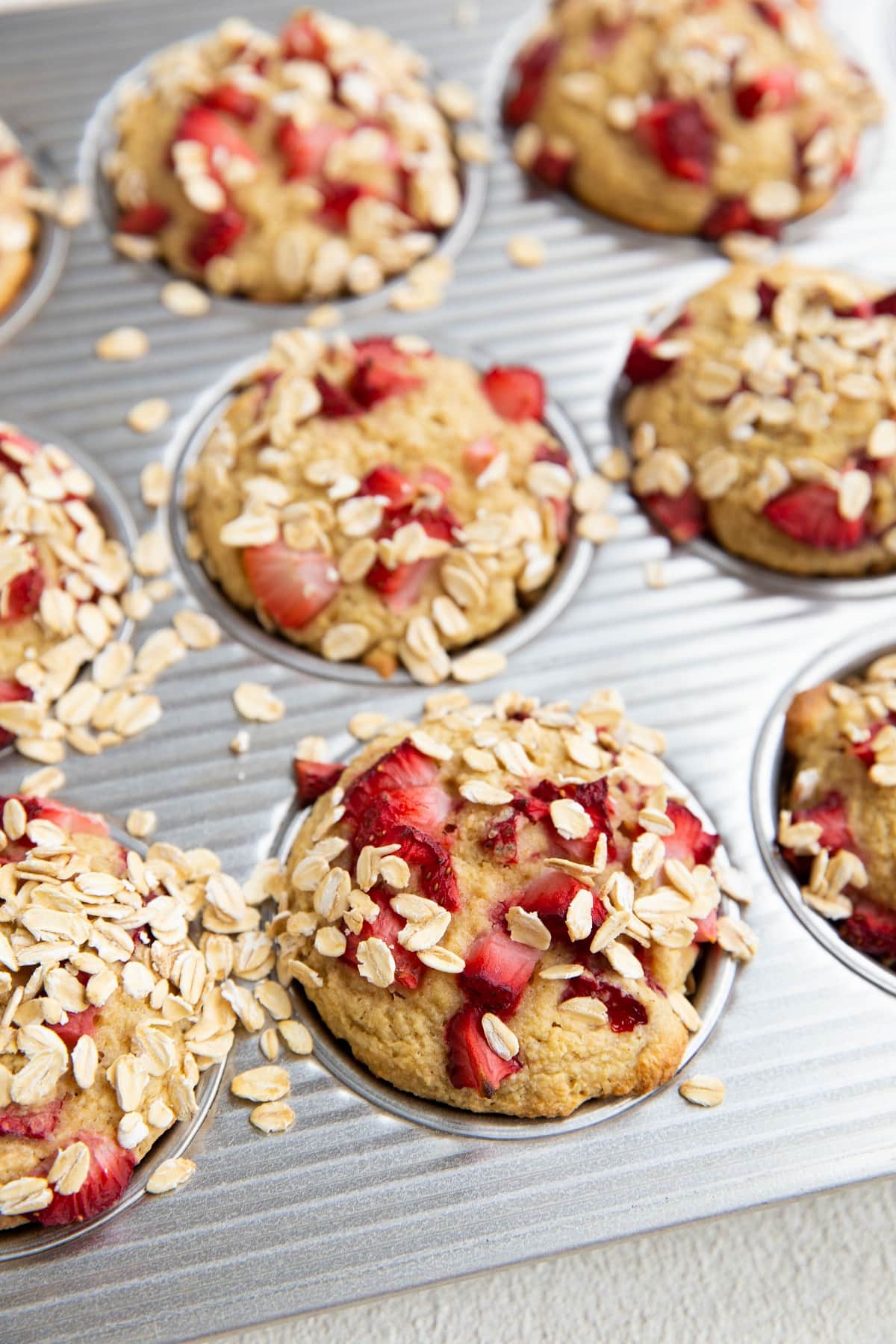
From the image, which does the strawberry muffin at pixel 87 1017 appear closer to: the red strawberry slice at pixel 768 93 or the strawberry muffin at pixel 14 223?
the strawberry muffin at pixel 14 223

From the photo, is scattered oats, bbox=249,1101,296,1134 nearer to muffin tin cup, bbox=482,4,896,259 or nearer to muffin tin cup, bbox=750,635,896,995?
muffin tin cup, bbox=750,635,896,995

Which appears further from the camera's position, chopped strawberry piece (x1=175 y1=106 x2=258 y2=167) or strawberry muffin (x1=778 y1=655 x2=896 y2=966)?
chopped strawberry piece (x1=175 y1=106 x2=258 y2=167)

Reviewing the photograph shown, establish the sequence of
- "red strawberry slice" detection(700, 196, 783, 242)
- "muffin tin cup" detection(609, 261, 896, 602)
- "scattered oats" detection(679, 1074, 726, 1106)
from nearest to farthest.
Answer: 1. "scattered oats" detection(679, 1074, 726, 1106)
2. "muffin tin cup" detection(609, 261, 896, 602)
3. "red strawberry slice" detection(700, 196, 783, 242)

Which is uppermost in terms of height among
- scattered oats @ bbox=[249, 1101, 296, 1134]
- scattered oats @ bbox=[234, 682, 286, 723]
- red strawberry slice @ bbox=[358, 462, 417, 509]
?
red strawberry slice @ bbox=[358, 462, 417, 509]

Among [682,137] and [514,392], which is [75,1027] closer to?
[514,392]

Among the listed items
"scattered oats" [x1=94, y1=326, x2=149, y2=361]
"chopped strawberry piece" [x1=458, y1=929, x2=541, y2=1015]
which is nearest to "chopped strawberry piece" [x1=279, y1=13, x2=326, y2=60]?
"scattered oats" [x1=94, y1=326, x2=149, y2=361]

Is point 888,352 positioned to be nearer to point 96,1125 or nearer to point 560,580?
point 560,580

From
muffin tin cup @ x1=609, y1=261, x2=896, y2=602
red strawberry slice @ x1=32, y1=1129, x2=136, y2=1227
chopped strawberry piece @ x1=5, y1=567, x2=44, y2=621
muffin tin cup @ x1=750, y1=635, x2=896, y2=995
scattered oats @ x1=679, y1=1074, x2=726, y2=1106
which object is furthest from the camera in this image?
muffin tin cup @ x1=609, y1=261, x2=896, y2=602
